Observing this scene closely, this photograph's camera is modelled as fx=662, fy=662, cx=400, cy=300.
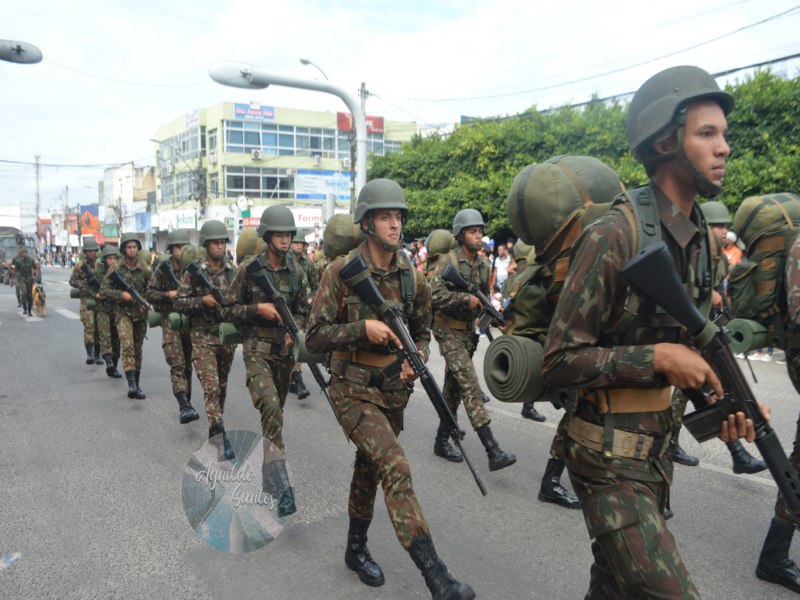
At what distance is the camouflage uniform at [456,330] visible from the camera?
5.46 metres

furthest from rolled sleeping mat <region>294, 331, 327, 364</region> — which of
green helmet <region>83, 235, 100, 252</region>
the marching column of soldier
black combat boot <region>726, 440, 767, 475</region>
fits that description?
green helmet <region>83, 235, 100, 252</region>

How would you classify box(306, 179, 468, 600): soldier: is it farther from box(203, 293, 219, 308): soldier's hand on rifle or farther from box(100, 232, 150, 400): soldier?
box(100, 232, 150, 400): soldier

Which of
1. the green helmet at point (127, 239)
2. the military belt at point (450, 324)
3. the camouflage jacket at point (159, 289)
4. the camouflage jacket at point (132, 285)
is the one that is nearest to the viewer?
the military belt at point (450, 324)

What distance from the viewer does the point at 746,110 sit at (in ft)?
39.9

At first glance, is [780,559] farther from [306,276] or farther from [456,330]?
[306,276]

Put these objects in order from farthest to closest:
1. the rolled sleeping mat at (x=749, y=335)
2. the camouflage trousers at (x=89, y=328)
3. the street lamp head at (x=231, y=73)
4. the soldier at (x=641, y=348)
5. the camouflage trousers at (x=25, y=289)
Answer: the camouflage trousers at (x=25, y=289), the street lamp head at (x=231, y=73), the camouflage trousers at (x=89, y=328), the rolled sleeping mat at (x=749, y=335), the soldier at (x=641, y=348)

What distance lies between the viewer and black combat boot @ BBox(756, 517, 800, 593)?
322 centimetres

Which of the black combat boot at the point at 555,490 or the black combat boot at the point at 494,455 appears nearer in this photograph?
the black combat boot at the point at 555,490

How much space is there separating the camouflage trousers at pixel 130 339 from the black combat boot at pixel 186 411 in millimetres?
1675

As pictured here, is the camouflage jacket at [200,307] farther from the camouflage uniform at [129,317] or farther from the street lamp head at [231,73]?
the street lamp head at [231,73]

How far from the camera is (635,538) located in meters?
1.89

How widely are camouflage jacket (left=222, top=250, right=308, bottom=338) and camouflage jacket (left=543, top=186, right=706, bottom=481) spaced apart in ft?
10.4

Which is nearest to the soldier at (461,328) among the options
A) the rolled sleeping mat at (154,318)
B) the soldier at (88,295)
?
the rolled sleeping mat at (154,318)

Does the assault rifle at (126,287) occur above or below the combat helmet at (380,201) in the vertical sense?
below
